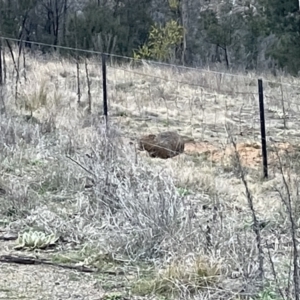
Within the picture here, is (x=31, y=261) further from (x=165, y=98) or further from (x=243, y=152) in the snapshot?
(x=165, y=98)

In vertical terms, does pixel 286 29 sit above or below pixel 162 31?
above

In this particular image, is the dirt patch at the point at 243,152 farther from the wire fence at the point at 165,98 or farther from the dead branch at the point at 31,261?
the dead branch at the point at 31,261

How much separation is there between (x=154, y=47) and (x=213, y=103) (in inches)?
428

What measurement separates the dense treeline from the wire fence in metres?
2.79

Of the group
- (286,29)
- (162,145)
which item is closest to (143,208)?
(162,145)

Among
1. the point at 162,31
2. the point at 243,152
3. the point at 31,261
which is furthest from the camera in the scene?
the point at 162,31

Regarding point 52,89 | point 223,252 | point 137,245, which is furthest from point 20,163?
point 52,89

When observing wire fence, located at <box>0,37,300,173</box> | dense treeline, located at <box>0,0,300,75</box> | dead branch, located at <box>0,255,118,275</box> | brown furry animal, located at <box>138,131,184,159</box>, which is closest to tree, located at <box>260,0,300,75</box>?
dense treeline, located at <box>0,0,300,75</box>

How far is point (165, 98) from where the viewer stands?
13.4m

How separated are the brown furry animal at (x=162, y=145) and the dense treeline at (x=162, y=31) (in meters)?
10.8

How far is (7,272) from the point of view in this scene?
157 inches

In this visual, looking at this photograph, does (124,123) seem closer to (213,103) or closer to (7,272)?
(213,103)

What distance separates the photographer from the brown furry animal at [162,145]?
809 centimetres

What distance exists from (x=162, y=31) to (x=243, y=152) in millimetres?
16499
